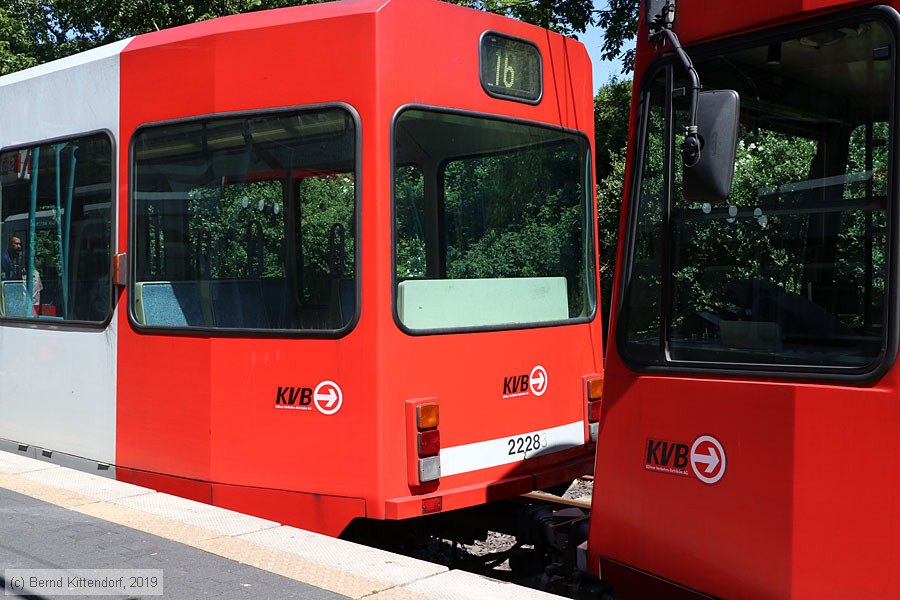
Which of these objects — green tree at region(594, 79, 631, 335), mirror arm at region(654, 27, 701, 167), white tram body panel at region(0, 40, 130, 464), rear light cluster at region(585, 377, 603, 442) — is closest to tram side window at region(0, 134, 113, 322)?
white tram body panel at region(0, 40, 130, 464)

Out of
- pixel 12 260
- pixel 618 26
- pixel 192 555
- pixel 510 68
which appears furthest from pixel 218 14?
pixel 192 555

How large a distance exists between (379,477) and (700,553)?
1.91 meters

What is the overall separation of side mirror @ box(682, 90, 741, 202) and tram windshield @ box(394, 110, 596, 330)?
2148 millimetres

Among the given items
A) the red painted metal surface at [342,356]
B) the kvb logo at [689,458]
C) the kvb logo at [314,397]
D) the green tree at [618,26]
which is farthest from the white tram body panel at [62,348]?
the green tree at [618,26]

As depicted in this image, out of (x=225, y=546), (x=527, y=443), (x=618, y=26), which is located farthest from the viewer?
(x=618, y=26)

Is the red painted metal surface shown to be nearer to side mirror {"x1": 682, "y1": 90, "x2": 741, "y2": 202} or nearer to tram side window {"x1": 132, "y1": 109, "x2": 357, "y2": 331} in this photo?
tram side window {"x1": 132, "y1": 109, "x2": 357, "y2": 331}

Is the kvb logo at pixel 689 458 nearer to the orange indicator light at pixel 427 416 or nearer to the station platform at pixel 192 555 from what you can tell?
the station platform at pixel 192 555

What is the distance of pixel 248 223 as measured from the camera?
5.38 metres

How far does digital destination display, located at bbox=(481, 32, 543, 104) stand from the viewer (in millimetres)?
5477

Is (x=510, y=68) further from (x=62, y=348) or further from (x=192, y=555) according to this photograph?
(x=62, y=348)

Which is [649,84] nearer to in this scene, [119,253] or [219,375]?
[219,375]

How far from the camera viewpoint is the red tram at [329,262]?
4.95 m

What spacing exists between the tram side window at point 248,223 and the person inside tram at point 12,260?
69.6 inches

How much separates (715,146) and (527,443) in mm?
2852
